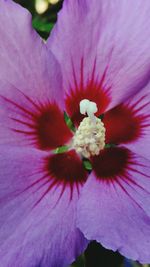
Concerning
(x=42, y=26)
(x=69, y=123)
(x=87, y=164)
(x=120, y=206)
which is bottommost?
(x=120, y=206)

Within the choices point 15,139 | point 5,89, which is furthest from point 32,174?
point 5,89

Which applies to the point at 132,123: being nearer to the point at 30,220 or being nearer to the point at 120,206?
the point at 120,206

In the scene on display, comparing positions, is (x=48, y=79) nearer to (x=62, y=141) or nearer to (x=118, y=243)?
(x=62, y=141)

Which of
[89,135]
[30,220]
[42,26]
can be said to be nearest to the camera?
[30,220]

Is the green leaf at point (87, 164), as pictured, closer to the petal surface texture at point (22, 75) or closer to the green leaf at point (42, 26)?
the petal surface texture at point (22, 75)

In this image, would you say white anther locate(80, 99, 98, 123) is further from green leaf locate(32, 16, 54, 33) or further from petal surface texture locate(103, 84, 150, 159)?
green leaf locate(32, 16, 54, 33)

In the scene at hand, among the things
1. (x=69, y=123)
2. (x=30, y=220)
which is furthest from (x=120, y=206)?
(x=69, y=123)
